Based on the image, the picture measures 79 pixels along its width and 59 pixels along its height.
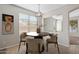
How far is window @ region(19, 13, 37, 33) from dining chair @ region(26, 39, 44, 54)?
259 millimetres

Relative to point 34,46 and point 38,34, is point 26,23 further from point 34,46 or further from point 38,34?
point 34,46

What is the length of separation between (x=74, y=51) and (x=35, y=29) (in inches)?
39.8

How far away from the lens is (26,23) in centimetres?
264

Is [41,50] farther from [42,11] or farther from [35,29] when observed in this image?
[42,11]

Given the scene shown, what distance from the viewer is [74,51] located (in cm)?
257

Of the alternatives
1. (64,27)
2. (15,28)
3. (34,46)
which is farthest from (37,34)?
(64,27)

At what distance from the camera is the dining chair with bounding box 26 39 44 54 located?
2609 millimetres

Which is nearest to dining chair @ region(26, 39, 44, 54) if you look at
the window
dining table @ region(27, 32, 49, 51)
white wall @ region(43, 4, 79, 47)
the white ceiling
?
dining table @ region(27, 32, 49, 51)

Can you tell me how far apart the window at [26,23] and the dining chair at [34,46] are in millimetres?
Result: 259

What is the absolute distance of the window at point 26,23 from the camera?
2590mm

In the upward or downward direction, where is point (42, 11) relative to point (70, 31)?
upward

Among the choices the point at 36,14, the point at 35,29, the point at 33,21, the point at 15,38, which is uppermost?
the point at 36,14

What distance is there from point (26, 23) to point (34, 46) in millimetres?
564
